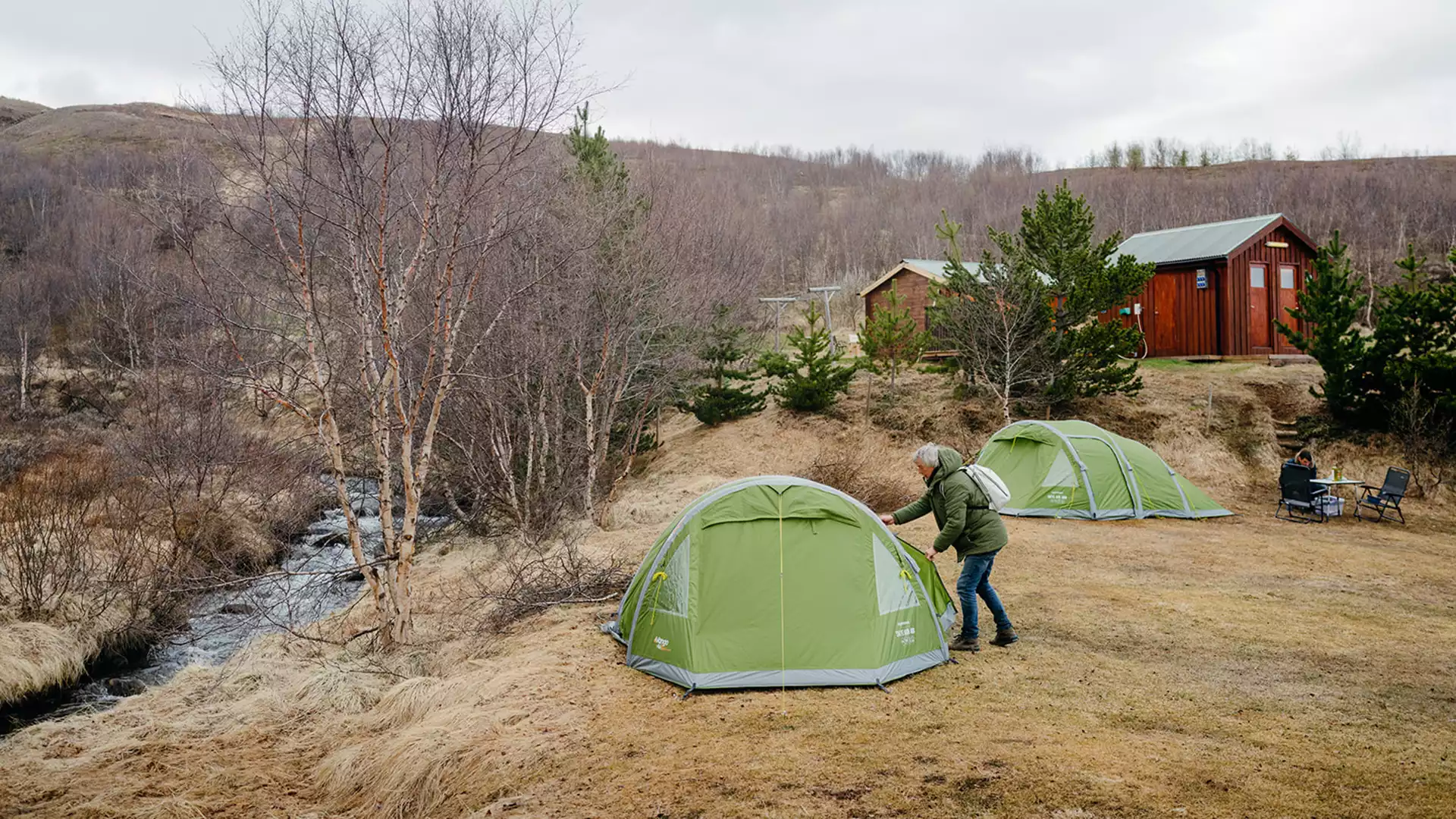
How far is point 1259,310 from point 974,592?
68.4ft

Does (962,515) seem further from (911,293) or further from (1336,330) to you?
(911,293)

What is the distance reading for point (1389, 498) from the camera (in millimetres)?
14766

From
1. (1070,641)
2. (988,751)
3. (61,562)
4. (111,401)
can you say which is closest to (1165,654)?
(1070,641)

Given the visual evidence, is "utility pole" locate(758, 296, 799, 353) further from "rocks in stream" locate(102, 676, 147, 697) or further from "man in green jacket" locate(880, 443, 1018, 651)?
"man in green jacket" locate(880, 443, 1018, 651)

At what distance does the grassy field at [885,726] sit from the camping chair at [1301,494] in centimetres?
391

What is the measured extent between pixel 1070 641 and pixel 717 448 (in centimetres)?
1547

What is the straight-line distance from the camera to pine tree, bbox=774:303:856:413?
2395 centimetres

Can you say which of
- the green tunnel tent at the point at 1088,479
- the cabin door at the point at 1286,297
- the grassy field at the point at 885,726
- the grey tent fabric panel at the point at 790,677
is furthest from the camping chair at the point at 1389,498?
the grey tent fabric panel at the point at 790,677

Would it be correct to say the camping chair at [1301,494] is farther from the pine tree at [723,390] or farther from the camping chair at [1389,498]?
the pine tree at [723,390]

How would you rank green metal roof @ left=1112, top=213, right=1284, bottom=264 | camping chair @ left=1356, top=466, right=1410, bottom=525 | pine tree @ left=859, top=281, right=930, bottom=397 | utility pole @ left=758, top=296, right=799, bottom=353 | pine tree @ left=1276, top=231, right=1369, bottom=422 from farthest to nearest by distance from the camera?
utility pole @ left=758, top=296, right=799, bottom=353 → green metal roof @ left=1112, top=213, right=1284, bottom=264 → pine tree @ left=859, top=281, right=930, bottom=397 → pine tree @ left=1276, top=231, right=1369, bottom=422 → camping chair @ left=1356, top=466, right=1410, bottom=525

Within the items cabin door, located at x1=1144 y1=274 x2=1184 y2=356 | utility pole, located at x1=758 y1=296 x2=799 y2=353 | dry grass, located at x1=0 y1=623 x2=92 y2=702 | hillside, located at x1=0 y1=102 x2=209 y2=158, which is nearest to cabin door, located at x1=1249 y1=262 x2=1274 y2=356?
cabin door, located at x1=1144 y1=274 x2=1184 y2=356

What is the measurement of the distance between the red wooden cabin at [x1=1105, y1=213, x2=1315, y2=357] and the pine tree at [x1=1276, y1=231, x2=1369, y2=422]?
5041mm

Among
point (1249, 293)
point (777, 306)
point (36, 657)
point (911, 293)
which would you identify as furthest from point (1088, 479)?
point (777, 306)

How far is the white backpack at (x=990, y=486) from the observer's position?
7723 mm
